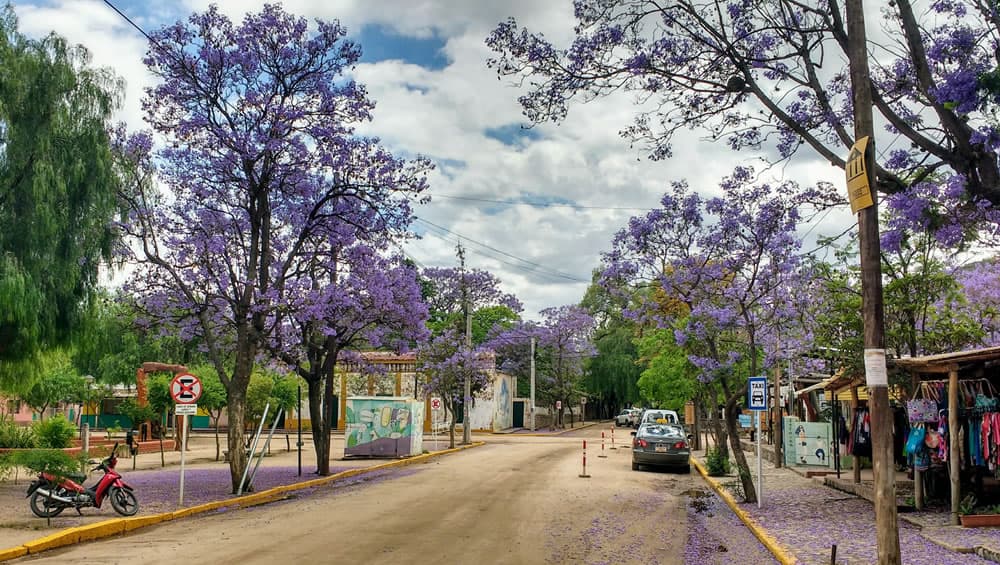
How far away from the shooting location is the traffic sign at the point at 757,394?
15.5m

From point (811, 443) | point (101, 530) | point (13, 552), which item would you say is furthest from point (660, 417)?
point (13, 552)

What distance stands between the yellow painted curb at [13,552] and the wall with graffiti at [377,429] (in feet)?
66.5

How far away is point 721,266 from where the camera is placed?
18.2m

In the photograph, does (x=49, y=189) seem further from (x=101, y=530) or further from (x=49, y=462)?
(x=101, y=530)

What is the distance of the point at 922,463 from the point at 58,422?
86.7 ft

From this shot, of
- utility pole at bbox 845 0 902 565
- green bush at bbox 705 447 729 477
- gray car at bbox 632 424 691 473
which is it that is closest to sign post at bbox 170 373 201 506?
utility pole at bbox 845 0 902 565

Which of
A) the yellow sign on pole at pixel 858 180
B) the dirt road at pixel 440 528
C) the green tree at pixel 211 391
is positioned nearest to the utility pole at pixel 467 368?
the green tree at pixel 211 391

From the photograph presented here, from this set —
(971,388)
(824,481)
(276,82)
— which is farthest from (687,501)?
(276,82)

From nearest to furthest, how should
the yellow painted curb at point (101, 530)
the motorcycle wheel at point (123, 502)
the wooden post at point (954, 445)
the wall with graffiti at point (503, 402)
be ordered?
the yellow painted curb at point (101, 530), the wooden post at point (954, 445), the motorcycle wheel at point (123, 502), the wall with graffiti at point (503, 402)

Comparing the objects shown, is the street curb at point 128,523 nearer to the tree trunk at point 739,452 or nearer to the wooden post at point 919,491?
the tree trunk at point 739,452

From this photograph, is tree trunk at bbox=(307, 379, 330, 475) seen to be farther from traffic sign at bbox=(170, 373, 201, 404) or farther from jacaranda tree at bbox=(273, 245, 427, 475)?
traffic sign at bbox=(170, 373, 201, 404)

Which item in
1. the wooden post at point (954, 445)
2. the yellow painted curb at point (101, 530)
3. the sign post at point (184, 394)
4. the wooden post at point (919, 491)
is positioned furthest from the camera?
the sign post at point (184, 394)

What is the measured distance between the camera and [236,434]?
721 inches

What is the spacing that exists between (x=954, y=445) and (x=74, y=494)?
1448 centimetres
